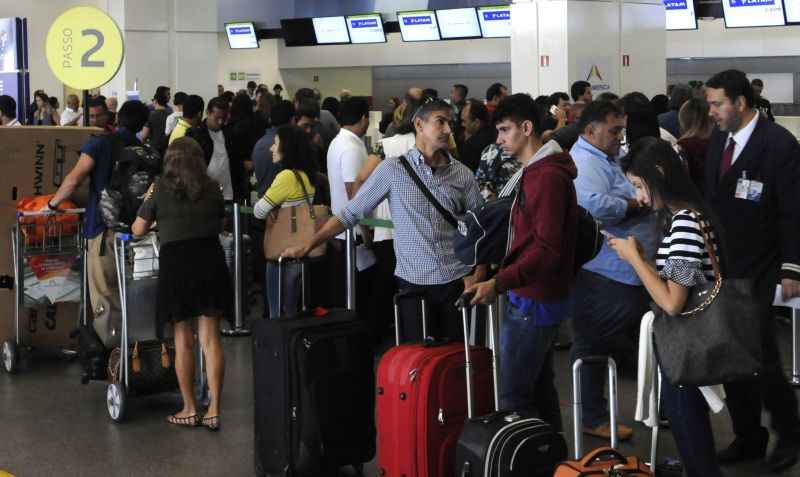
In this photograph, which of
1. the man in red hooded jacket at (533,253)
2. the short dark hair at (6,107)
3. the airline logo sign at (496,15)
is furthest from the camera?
the airline logo sign at (496,15)

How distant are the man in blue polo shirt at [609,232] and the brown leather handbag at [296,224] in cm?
214

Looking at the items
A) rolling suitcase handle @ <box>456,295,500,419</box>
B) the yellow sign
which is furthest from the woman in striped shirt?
the yellow sign

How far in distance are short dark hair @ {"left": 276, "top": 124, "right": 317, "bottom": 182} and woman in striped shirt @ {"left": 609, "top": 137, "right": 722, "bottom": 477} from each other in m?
3.18

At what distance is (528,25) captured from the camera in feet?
44.6

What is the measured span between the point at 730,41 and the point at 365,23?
6.90 m

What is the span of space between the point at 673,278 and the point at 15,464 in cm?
324

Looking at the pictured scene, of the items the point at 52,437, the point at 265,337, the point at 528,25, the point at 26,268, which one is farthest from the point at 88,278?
the point at 528,25

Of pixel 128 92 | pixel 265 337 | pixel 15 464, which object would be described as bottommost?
pixel 15 464

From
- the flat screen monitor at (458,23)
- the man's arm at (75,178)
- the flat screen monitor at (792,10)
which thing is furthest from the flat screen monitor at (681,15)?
the man's arm at (75,178)

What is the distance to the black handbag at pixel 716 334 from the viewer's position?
3.93 m

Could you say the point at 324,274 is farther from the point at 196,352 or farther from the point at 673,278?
the point at 673,278

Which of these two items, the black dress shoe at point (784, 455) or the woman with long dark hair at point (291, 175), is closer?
the black dress shoe at point (784, 455)

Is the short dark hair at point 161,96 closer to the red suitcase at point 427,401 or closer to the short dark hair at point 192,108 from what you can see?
the short dark hair at point 192,108

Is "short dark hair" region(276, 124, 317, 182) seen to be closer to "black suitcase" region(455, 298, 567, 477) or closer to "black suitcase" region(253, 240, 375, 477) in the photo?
"black suitcase" region(253, 240, 375, 477)
